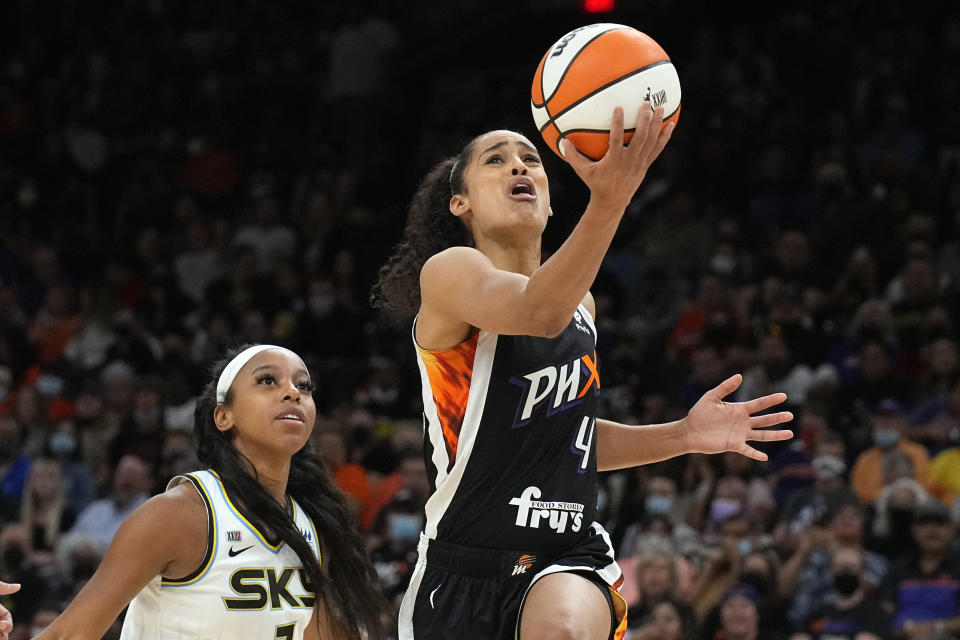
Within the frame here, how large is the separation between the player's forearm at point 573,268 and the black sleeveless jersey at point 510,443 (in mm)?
504

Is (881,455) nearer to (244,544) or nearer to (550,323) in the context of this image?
(244,544)

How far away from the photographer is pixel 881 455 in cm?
820

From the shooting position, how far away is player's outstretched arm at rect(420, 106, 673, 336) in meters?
3.28

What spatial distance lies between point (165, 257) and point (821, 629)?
25.4 feet

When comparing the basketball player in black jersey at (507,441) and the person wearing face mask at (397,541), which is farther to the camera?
the person wearing face mask at (397,541)

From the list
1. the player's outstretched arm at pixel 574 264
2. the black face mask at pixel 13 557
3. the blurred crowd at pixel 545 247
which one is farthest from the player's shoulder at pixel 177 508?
the black face mask at pixel 13 557

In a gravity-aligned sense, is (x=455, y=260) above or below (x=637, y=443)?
above

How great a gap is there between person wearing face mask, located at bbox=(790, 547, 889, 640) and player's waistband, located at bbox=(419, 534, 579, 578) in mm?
3690

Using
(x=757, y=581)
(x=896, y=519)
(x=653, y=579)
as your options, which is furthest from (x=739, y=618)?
(x=896, y=519)

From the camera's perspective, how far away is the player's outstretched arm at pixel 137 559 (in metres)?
3.98

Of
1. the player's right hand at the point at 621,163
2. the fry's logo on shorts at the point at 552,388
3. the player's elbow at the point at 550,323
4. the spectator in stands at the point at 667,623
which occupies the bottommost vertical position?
the spectator in stands at the point at 667,623

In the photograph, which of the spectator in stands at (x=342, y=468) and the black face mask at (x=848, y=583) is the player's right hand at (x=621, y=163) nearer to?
the black face mask at (x=848, y=583)

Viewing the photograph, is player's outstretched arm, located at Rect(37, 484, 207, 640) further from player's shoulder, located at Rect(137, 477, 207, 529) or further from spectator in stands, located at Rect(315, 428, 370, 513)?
spectator in stands, located at Rect(315, 428, 370, 513)

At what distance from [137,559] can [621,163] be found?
1925 mm
